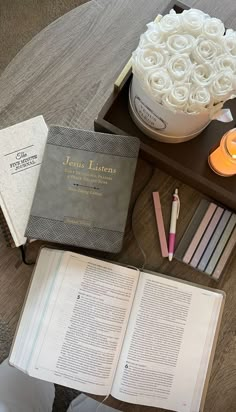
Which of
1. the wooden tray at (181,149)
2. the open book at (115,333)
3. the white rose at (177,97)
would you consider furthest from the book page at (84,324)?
the white rose at (177,97)

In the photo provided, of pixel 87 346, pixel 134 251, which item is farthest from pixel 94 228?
pixel 87 346

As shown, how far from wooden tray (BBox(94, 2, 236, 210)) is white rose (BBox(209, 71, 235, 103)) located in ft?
0.60

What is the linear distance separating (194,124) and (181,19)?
160 mm

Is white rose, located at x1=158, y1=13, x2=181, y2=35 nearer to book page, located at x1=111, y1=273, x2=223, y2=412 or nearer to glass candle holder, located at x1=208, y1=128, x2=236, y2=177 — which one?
glass candle holder, located at x1=208, y1=128, x2=236, y2=177

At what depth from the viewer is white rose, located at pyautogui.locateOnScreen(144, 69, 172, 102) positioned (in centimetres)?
60

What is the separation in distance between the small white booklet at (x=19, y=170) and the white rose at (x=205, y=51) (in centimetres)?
33

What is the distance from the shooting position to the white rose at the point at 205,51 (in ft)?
1.97

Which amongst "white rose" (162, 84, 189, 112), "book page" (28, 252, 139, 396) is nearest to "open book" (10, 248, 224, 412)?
"book page" (28, 252, 139, 396)

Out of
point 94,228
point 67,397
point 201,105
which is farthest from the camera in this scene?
point 67,397

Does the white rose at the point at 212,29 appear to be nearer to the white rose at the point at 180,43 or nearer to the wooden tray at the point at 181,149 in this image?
the white rose at the point at 180,43

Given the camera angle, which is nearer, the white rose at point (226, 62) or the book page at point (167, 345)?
the white rose at point (226, 62)

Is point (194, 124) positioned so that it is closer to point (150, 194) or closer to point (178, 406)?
point (150, 194)

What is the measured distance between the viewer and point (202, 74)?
605 millimetres

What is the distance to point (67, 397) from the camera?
3.72 ft
